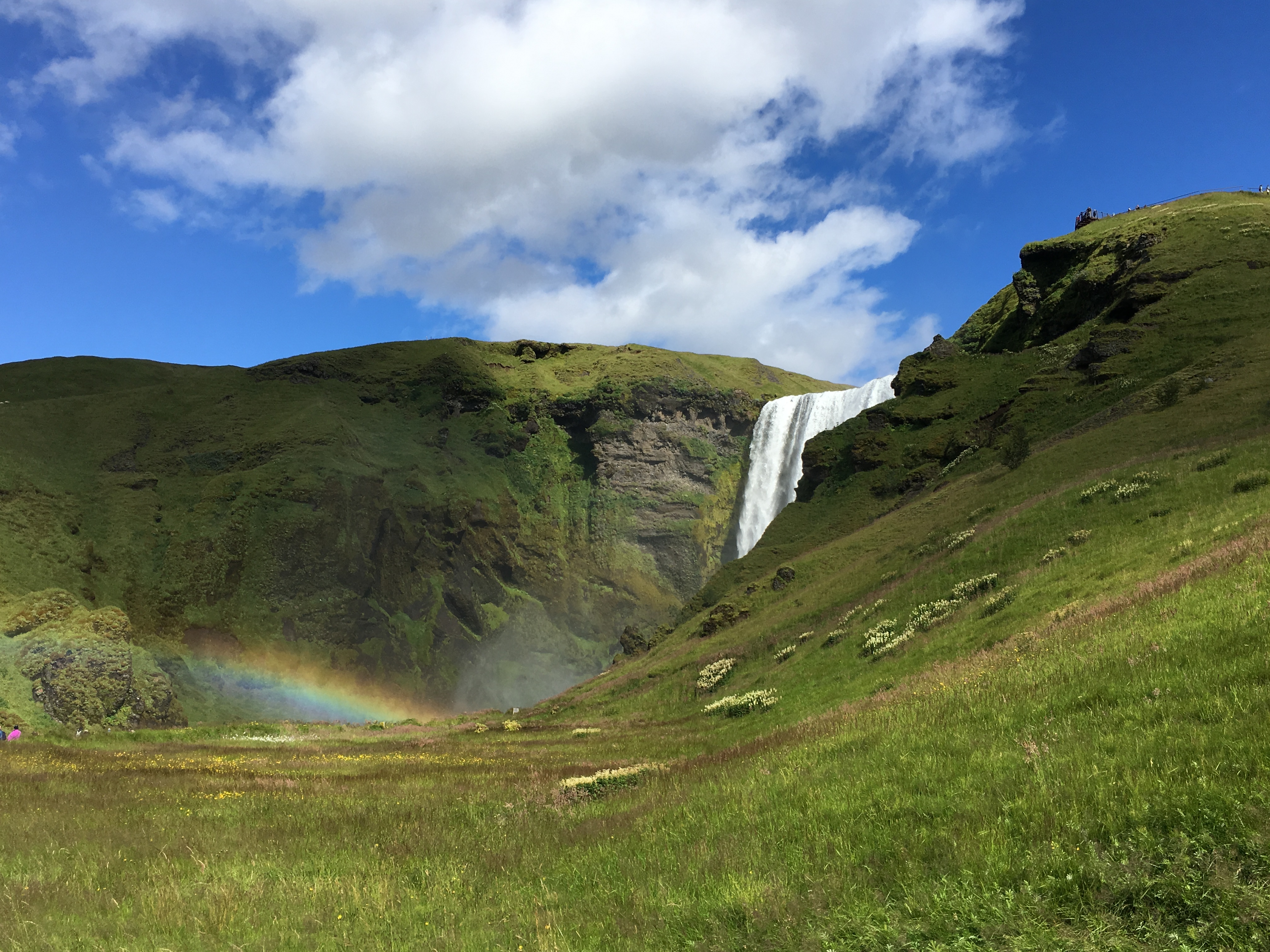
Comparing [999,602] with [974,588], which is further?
[974,588]

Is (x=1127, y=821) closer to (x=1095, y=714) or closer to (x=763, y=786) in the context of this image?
(x=1095, y=714)

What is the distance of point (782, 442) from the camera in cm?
9912

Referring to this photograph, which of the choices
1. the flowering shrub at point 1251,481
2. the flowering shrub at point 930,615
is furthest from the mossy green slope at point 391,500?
the flowering shrub at point 1251,481

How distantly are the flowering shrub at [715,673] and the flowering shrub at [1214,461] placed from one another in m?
19.9

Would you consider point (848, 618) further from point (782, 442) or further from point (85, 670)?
point (782, 442)

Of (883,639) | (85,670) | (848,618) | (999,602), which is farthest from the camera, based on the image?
(85,670)

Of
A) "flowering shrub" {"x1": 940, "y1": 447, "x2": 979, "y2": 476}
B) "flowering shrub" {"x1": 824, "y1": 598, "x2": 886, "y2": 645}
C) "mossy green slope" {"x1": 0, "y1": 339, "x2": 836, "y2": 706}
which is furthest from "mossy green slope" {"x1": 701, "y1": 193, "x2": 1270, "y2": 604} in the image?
"mossy green slope" {"x1": 0, "y1": 339, "x2": 836, "y2": 706}

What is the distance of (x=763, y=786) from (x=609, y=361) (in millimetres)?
137946

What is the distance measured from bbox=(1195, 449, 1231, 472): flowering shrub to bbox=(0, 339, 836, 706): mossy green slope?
79.1 m

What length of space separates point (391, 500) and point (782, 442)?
55.1m

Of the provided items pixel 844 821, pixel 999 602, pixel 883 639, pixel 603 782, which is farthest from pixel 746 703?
pixel 844 821

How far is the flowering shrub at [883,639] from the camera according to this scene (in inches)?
870

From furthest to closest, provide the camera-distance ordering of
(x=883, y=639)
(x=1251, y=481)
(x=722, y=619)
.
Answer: (x=722, y=619)
(x=883, y=639)
(x=1251, y=481)

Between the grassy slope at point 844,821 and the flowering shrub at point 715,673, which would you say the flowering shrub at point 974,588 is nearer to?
the grassy slope at point 844,821
